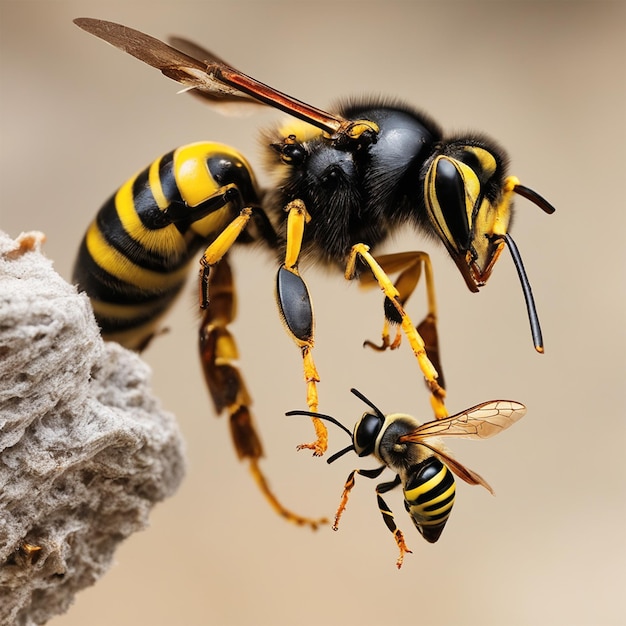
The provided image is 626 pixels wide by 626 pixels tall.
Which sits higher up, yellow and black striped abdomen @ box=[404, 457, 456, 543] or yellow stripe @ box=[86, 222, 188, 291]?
yellow stripe @ box=[86, 222, 188, 291]

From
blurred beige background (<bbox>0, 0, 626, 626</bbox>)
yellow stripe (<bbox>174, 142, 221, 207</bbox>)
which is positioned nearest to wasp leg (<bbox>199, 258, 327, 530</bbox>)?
yellow stripe (<bbox>174, 142, 221, 207</bbox>)

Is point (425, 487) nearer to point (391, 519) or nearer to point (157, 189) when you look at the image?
point (391, 519)

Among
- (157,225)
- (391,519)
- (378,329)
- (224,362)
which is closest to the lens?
(391,519)

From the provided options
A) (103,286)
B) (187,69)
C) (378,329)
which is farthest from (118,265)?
(378,329)

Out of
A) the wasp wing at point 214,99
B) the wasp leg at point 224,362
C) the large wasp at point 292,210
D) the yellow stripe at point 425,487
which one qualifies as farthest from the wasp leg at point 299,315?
the wasp wing at point 214,99

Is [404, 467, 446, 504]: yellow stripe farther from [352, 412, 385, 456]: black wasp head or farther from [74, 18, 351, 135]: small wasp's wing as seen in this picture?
[74, 18, 351, 135]: small wasp's wing

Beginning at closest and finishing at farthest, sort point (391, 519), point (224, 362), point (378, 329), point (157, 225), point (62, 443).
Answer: point (62, 443) < point (391, 519) < point (157, 225) < point (224, 362) < point (378, 329)

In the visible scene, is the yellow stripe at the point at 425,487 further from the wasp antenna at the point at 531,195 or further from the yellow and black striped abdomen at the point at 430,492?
the wasp antenna at the point at 531,195
